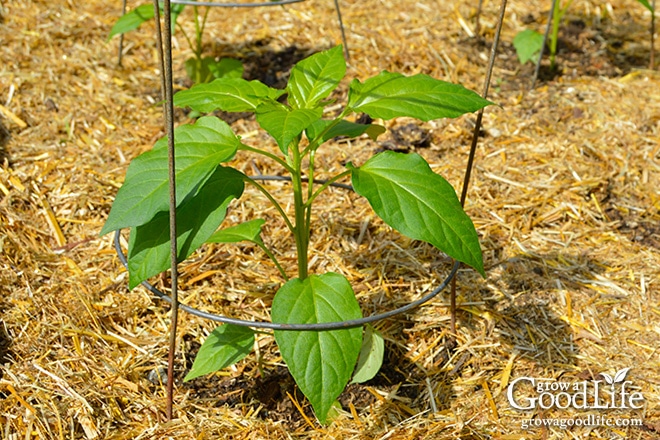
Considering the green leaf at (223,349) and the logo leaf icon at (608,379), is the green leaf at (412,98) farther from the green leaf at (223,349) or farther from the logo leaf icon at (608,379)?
the logo leaf icon at (608,379)

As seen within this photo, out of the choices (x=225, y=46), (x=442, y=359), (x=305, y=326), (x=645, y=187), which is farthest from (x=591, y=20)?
(x=305, y=326)

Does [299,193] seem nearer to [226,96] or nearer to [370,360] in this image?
[226,96]

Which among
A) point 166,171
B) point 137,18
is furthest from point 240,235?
point 137,18

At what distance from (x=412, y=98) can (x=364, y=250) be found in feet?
2.91

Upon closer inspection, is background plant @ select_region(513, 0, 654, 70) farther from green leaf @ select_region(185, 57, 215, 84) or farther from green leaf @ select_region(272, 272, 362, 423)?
green leaf @ select_region(272, 272, 362, 423)

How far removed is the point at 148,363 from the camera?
79.7 inches

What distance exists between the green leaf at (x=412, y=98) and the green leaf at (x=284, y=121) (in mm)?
128

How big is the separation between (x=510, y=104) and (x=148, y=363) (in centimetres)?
190

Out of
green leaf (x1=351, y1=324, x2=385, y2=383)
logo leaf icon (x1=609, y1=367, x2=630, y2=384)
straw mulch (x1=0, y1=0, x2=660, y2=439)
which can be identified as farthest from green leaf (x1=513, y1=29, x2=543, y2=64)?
green leaf (x1=351, y1=324, x2=385, y2=383)

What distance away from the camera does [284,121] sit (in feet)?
4.71

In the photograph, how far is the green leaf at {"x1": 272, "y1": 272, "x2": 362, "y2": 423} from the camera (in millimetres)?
1470

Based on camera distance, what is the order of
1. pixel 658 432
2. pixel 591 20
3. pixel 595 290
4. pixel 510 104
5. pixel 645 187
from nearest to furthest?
pixel 658 432, pixel 595 290, pixel 645 187, pixel 510 104, pixel 591 20

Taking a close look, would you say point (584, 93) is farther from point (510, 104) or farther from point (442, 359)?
point (442, 359)

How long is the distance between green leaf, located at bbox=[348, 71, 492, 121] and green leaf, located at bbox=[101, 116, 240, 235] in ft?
0.99
